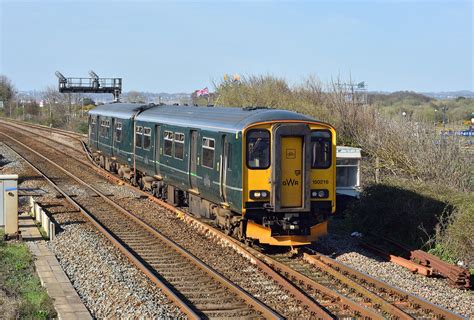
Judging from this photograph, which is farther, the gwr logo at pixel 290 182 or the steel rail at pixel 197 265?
the gwr logo at pixel 290 182

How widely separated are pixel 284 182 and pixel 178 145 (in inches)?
189

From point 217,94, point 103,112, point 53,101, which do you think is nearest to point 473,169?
point 103,112

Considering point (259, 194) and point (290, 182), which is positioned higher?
point (290, 182)

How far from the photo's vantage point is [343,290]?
1130 cm

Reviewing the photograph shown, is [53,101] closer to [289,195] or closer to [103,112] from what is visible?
[103,112]

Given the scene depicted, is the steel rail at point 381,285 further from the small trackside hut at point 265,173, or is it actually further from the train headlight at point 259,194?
the train headlight at point 259,194

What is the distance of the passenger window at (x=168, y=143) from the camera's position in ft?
59.8

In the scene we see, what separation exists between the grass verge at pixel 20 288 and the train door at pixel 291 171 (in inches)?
188

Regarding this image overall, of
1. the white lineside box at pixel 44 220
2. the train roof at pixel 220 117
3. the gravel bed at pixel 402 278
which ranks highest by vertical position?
the train roof at pixel 220 117

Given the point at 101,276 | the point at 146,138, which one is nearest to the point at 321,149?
the point at 101,276

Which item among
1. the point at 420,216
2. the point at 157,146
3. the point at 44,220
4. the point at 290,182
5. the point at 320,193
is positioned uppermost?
the point at 157,146

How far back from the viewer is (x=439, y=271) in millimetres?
12484

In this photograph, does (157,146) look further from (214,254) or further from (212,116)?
(214,254)

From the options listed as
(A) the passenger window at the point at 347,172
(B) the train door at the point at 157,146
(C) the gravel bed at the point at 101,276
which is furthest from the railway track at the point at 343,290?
(B) the train door at the point at 157,146
